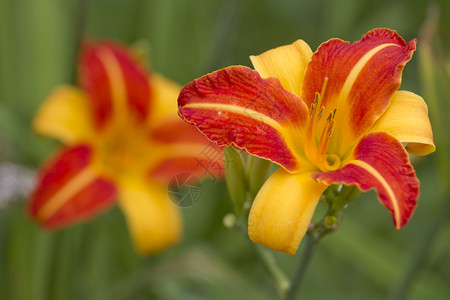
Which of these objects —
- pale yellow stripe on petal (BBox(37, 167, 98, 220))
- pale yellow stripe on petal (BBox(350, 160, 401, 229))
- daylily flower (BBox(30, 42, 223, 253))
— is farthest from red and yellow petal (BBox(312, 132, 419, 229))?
pale yellow stripe on petal (BBox(37, 167, 98, 220))

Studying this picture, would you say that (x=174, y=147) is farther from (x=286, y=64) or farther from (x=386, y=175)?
(x=386, y=175)

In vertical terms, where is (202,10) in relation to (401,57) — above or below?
below

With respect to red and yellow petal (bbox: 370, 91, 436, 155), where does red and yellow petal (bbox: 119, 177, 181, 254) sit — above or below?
below

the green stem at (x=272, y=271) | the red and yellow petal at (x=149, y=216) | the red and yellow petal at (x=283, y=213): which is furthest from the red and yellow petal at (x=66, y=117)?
the red and yellow petal at (x=283, y=213)

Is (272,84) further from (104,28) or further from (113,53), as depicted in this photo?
(104,28)

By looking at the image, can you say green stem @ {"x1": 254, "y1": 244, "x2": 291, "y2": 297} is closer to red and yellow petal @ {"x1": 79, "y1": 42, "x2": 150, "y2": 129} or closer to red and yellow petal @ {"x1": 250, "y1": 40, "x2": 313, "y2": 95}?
red and yellow petal @ {"x1": 250, "y1": 40, "x2": 313, "y2": 95}

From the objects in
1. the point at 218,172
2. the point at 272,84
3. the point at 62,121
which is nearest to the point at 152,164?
the point at 62,121

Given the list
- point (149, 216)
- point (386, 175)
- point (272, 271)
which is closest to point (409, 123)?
point (386, 175)
